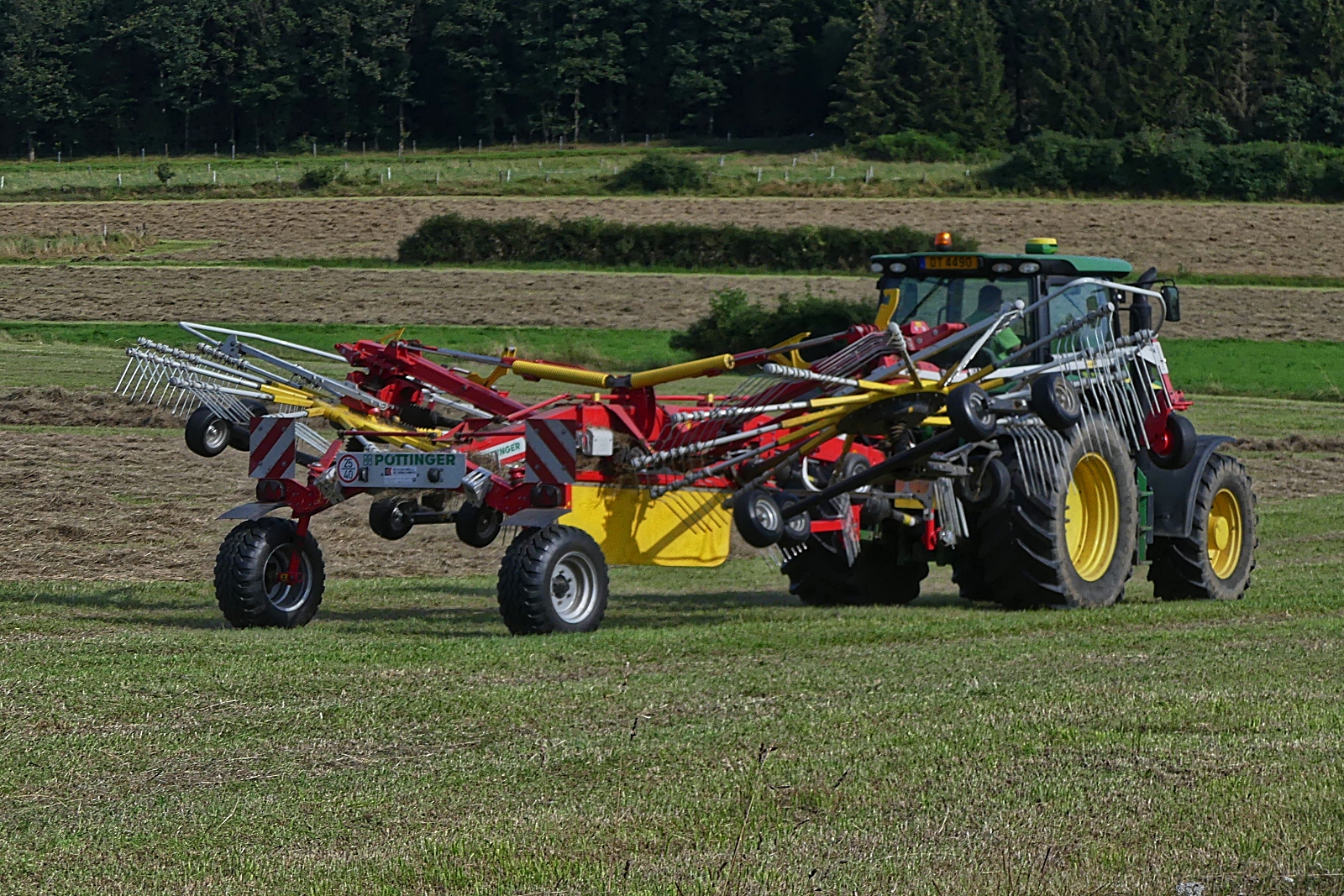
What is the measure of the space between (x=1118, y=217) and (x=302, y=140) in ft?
176

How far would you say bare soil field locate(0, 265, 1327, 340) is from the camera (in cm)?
4297

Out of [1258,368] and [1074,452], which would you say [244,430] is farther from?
[1258,368]

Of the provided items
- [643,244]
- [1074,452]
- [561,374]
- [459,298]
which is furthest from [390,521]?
[643,244]

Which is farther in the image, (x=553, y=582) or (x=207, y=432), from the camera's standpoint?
(x=207, y=432)

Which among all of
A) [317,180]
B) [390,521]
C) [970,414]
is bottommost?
[390,521]

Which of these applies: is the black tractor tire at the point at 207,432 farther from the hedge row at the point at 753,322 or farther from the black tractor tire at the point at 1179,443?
the hedge row at the point at 753,322

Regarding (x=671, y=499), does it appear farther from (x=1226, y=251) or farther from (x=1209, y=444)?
(x=1226, y=251)

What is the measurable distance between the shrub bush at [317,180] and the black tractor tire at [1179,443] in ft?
191

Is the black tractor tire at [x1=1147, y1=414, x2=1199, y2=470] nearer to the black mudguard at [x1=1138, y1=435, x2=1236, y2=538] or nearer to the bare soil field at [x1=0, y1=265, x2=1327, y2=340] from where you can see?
the black mudguard at [x1=1138, y1=435, x2=1236, y2=538]

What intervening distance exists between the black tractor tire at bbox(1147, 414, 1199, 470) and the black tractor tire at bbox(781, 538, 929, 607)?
1997 millimetres

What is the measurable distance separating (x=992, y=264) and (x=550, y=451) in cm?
397

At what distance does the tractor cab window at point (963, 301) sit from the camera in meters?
13.0

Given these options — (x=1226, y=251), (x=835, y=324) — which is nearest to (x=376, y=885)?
(x=835, y=324)

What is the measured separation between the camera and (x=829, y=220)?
183 ft
